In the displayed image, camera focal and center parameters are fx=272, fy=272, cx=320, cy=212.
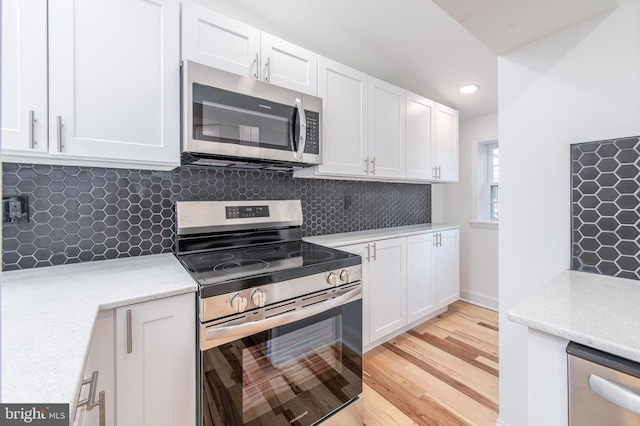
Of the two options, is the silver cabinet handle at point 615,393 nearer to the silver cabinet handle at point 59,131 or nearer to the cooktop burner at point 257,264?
the cooktop burner at point 257,264

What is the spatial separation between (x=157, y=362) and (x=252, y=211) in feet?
3.20

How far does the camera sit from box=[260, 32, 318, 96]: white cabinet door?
1.60 m

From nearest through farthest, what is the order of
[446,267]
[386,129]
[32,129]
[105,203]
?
1. [32,129]
2. [105,203]
3. [386,129]
4. [446,267]

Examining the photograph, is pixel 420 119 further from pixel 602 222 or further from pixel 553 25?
pixel 602 222

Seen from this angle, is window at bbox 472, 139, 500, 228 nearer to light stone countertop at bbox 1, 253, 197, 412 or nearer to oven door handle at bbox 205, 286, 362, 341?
oven door handle at bbox 205, 286, 362, 341

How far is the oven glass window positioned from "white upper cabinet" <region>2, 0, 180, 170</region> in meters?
0.13

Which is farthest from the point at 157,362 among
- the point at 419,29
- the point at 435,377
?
the point at 419,29

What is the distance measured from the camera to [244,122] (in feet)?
4.82

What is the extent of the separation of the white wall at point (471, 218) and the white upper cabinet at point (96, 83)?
3.08 meters

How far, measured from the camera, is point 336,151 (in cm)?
200

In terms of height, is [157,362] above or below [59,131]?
below

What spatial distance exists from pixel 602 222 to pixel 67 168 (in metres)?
2.44

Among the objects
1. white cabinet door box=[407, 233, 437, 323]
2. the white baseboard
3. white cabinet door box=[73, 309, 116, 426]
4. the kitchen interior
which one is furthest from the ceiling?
the white baseboard

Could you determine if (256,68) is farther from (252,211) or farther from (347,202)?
(347,202)
